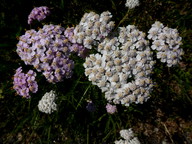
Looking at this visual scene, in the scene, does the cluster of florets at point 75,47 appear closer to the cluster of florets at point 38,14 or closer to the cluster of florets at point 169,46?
the cluster of florets at point 38,14

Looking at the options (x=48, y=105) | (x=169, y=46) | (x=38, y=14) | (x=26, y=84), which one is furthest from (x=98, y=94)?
(x=38, y=14)

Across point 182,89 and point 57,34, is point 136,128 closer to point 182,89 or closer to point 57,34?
point 182,89

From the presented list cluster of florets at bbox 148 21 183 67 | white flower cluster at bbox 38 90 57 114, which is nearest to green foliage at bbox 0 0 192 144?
white flower cluster at bbox 38 90 57 114

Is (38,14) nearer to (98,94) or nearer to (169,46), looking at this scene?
(98,94)

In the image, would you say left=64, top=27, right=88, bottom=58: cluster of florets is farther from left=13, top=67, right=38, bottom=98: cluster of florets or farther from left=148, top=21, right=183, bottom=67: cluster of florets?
left=148, top=21, right=183, bottom=67: cluster of florets

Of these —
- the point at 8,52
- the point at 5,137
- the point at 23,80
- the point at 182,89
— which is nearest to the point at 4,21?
the point at 8,52

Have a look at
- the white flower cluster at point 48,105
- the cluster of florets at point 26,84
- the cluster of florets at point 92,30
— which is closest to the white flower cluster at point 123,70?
the cluster of florets at point 92,30

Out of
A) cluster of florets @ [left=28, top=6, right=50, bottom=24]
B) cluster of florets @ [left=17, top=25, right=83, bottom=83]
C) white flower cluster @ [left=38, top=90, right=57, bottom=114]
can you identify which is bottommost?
white flower cluster @ [left=38, top=90, right=57, bottom=114]
